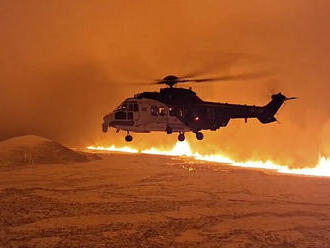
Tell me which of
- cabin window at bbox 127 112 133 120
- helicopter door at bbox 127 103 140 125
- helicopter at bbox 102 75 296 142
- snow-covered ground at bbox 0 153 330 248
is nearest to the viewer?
snow-covered ground at bbox 0 153 330 248

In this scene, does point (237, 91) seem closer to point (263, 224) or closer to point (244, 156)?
point (244, 156)

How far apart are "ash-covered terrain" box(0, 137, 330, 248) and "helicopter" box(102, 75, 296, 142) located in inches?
270

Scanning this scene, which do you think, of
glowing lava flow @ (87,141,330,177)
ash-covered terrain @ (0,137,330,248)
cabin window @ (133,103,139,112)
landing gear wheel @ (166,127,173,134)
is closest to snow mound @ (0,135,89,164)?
cabin window @ (133,103,139,112)

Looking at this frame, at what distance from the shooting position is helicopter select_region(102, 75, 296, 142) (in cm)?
2156

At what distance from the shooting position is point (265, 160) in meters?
24.0

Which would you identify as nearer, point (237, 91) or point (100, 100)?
point (237, 91)

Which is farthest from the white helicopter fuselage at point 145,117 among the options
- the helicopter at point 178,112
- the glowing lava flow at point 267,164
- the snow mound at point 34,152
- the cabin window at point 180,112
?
the glowing lava flow at point 267,164

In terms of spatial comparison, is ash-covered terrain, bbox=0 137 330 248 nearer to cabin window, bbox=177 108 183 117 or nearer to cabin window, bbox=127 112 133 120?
cabin window, bbox=177 108 183 117

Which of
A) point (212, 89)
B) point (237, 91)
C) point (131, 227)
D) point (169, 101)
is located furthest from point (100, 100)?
point (131, 227)

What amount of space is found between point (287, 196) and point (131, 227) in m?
5.68

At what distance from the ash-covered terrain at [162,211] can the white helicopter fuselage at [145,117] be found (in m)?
7.46

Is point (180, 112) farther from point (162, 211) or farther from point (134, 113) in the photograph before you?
point (162, 211)

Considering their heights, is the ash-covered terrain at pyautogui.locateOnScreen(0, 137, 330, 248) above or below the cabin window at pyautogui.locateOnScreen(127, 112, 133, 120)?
below

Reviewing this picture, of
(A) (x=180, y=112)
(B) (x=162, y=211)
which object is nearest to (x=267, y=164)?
(A) (x=180, y=112)
